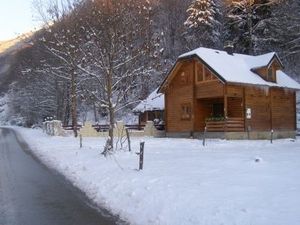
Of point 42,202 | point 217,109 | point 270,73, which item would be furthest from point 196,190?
point 270,73

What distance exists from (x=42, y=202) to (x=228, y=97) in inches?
1037

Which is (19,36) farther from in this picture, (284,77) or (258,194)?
(258,194)

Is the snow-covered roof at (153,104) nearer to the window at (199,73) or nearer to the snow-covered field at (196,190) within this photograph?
the window at (199,73)

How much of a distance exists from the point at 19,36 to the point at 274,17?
28.3m

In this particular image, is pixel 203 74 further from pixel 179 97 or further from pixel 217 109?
pixel 217 109

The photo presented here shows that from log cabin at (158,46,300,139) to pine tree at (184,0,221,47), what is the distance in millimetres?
14873

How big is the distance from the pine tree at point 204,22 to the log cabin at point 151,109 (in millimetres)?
9937

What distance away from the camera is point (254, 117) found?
121ft

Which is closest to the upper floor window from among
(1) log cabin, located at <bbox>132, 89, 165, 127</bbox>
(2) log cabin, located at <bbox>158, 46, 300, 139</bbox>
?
(2) log cabin, located at <bbox>158, 46, 300, 139</bbox>

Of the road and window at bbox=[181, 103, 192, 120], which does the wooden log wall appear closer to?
window at bbox=[181, 103, 192, 120]

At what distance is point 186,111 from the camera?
128 ft

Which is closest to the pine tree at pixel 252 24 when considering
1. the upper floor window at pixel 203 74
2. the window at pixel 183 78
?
the window at pixel 183 78

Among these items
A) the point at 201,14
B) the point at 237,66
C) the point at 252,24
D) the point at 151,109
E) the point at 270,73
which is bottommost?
the point at 151,109

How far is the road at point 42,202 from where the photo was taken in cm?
954
